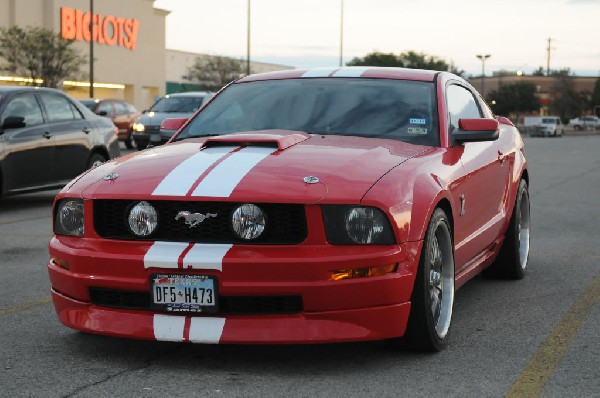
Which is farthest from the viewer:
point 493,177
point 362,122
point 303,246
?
point 493,177

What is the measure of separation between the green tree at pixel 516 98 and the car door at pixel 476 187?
123427 millimetres

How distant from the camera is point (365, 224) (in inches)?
175

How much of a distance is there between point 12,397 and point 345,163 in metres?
1.84

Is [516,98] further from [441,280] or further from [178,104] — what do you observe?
[441,280]

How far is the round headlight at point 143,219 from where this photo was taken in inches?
178

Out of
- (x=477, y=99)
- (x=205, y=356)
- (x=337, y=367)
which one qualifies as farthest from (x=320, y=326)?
(x=477, y=99)

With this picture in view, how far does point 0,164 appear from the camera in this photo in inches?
459

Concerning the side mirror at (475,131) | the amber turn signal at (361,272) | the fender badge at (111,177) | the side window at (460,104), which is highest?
the side window at (460,104)

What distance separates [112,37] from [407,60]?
62.6 m

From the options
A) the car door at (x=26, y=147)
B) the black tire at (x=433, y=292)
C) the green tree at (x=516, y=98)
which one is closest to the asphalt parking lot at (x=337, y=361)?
the black tire at (x=433, y=292)

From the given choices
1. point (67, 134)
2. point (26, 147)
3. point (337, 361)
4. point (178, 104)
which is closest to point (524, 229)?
point (337, 361)

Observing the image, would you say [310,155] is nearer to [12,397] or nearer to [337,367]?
[337,367]

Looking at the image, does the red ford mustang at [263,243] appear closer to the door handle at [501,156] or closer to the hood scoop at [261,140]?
the hood scoop at [261,140]

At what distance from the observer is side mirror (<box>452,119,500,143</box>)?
18.8 feet
